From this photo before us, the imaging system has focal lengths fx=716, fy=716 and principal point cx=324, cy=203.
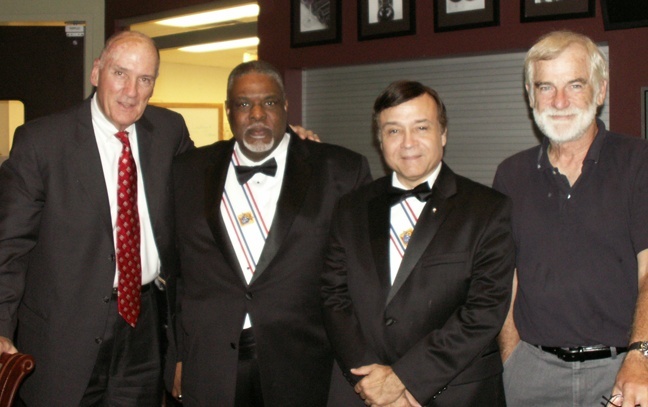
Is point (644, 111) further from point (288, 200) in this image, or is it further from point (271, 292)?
point (271, 292)

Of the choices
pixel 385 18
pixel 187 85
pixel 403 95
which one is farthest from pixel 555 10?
pixel 187 85

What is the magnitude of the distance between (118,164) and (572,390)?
1.79m

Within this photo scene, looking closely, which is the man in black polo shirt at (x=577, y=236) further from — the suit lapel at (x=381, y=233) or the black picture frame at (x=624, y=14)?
the black picture frame at (x=624, y=14)

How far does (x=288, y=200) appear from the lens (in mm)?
2604

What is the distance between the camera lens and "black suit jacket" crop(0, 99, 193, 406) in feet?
8.45

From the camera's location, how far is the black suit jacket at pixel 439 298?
2.18 metres

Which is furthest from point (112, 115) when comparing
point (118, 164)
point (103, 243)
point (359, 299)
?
point (359, 299)

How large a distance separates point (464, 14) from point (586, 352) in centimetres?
228

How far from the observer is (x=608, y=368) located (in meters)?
2.26

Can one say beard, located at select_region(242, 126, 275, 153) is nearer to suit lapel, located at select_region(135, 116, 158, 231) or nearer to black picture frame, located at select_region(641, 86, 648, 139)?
suit lapel, located at select_region(135, 116, 158, 231)

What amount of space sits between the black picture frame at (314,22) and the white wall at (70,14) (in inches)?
74.1

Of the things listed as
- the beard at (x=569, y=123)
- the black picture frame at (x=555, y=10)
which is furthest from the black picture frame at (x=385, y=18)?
the beard at (x=569, y=123)

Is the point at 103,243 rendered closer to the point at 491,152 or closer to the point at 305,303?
the point at 305,303

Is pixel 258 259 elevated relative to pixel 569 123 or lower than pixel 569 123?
lower
